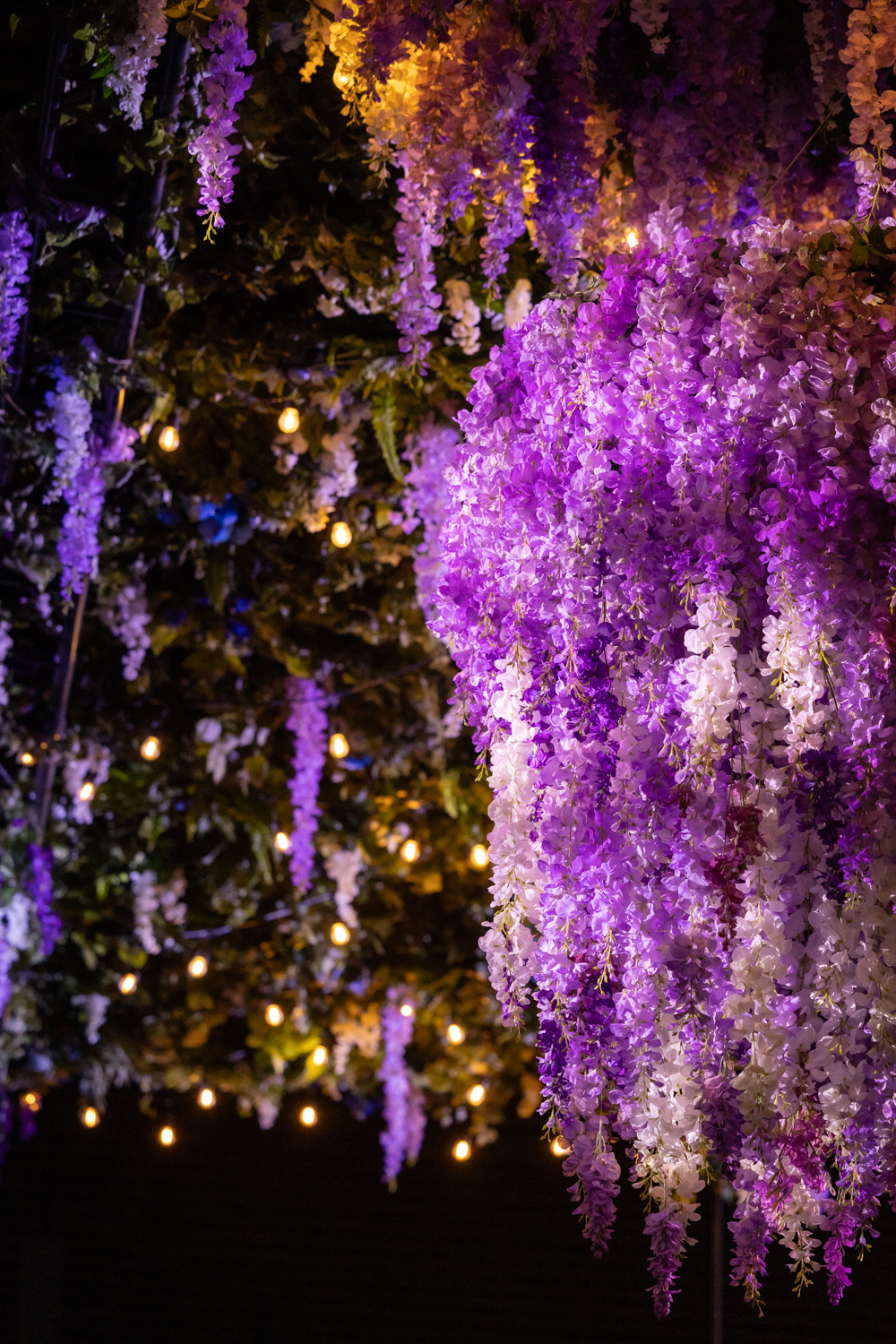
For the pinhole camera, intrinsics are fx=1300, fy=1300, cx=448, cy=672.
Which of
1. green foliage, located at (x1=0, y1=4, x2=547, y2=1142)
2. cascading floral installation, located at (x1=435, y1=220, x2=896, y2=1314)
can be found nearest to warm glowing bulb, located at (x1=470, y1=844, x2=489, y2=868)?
green foliage, located at (x1=0, y1=4, x2=547, y2=1142)

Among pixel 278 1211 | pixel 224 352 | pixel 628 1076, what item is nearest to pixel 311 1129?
pixel 278 1211

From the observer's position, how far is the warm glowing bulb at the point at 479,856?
Result: 497cm

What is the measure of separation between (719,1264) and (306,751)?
3.69 metres

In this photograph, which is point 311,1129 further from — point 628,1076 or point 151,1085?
point 628,1076

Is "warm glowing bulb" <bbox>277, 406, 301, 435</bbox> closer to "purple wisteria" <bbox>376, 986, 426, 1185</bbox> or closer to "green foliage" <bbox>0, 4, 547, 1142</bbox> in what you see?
"green foliage" <bbox>0, 4, 547, 1142</bbox>

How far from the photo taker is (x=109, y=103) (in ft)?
8.27

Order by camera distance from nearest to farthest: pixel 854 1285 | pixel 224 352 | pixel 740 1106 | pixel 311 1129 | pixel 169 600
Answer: pixel 740 1106
pixel 224 352
pixel 169 600
pixel 854 1285
pixel 311 1129

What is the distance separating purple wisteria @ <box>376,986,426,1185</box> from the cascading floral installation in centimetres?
407

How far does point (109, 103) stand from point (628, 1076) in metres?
2.03

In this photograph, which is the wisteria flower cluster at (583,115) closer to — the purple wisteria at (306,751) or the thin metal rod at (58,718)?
the thin metal rod at (58,718)

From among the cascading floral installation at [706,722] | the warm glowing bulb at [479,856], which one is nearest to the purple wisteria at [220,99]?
the cascading floral installation at [706,722]

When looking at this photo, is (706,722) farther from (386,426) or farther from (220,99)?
(386,426)

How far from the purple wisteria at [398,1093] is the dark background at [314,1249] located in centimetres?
34

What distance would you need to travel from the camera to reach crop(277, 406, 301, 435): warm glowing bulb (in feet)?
11.5
